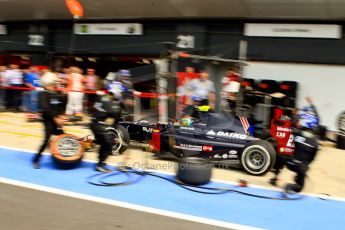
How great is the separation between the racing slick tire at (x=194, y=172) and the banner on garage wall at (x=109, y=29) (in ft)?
32.8

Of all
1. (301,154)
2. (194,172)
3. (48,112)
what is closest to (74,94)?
(48,112)

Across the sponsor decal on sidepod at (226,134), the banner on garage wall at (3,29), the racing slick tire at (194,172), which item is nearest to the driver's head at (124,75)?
the sponsor decal on sidepod at (226,134)

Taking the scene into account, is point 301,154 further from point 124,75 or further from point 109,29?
point 109,29

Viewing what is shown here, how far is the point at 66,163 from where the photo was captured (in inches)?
283

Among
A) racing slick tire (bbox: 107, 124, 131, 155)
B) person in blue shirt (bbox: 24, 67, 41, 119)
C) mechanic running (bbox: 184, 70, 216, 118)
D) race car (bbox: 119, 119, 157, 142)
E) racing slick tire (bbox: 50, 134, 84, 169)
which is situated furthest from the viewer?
person in blue shirt (bbox: 24, 67, 41, 119)

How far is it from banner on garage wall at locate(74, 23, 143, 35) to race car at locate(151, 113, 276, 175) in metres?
8.36

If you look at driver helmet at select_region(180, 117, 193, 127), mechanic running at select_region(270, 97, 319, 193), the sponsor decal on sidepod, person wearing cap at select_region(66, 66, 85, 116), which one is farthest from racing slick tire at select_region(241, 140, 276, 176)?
person wearing cap at select_region(66, 66, 85, 116)

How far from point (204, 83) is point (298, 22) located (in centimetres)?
459

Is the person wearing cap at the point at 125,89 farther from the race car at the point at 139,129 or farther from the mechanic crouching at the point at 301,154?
the mechanic crouching at the point at 301,154

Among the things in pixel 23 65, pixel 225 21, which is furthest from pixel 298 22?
pixel 23 65

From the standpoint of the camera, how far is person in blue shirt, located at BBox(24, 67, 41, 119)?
13.1 metres

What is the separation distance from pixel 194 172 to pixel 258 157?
5.12 feet

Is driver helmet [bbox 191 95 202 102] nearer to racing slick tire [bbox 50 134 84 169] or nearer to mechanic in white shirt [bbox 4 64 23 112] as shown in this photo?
racing slick tire [bbox 50 134 84 169]

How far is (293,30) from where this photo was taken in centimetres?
1307
